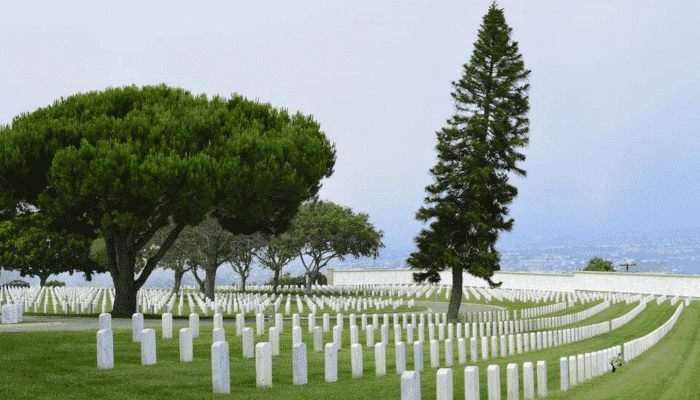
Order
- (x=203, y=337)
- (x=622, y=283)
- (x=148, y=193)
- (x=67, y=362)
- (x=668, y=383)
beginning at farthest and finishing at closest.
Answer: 1. (x=622, y=283)
2. (x=148, y=193)
3. (x=203, y=337)
4. (x=668, y=383)
5. (x=67, y=362)

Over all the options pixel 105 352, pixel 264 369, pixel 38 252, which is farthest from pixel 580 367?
pixel 38 252

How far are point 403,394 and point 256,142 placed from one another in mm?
22740

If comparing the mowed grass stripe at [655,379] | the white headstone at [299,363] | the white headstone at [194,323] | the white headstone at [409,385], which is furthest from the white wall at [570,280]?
the white headstone at [409,385]

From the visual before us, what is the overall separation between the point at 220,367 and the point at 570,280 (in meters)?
69.3

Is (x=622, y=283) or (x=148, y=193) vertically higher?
(x=148, y=193)

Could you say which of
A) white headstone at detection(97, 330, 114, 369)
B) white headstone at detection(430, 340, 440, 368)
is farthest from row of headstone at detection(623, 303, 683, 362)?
white headstone at detection(97, 330, 114, 369)

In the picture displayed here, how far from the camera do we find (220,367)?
10.4 metres

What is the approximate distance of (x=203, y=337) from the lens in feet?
61.3

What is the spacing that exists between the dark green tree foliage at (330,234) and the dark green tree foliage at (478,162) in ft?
88.3

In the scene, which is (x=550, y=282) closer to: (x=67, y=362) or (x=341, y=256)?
(x=341, y=256)

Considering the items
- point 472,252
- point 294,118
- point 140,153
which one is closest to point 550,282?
point 472,252

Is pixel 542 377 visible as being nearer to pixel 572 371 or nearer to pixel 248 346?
pixel 572 371

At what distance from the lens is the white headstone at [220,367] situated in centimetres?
1022

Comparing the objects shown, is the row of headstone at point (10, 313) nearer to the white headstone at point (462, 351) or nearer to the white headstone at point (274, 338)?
the white headstone at point (274, 338)
